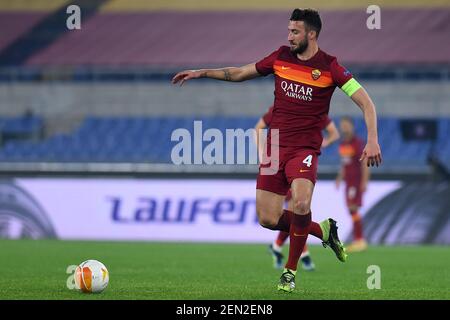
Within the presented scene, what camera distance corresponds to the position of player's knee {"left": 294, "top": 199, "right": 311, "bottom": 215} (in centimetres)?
880

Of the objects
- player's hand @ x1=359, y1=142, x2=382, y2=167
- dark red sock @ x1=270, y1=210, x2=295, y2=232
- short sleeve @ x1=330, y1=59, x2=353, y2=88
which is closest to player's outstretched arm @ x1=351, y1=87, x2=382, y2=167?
player's hand @ x1=359, y1=142, x2=382, y2=167

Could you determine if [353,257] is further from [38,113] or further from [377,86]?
[38,113]

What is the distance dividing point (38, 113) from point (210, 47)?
446 cm

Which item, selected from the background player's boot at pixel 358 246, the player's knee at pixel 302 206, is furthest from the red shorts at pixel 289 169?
the background player's boot at pixel 358 246

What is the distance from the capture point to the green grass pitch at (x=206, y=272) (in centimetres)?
866

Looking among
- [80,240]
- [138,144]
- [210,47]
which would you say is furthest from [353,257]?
[210,47]

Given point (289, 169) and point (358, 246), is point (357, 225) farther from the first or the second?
point (289, 169)

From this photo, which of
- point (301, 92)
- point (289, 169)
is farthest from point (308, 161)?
point (301, 92)

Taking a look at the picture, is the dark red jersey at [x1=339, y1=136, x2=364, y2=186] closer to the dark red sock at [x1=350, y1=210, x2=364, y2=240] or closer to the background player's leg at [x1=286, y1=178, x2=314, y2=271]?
the dark red sock at [x1=350, y1=210, x2=364, y2=240]

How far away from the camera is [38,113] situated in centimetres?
2397

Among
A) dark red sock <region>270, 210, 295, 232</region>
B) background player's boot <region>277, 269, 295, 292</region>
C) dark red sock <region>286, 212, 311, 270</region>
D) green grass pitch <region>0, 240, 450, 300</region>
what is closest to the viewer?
background player's boot <region>277, 269, 295, 292</region>

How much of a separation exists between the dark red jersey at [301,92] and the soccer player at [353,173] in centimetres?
782

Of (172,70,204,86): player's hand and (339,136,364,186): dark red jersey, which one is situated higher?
(339,136,364,186): dark red jersey

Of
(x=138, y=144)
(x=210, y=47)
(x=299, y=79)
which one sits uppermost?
(x=210, y=47)
